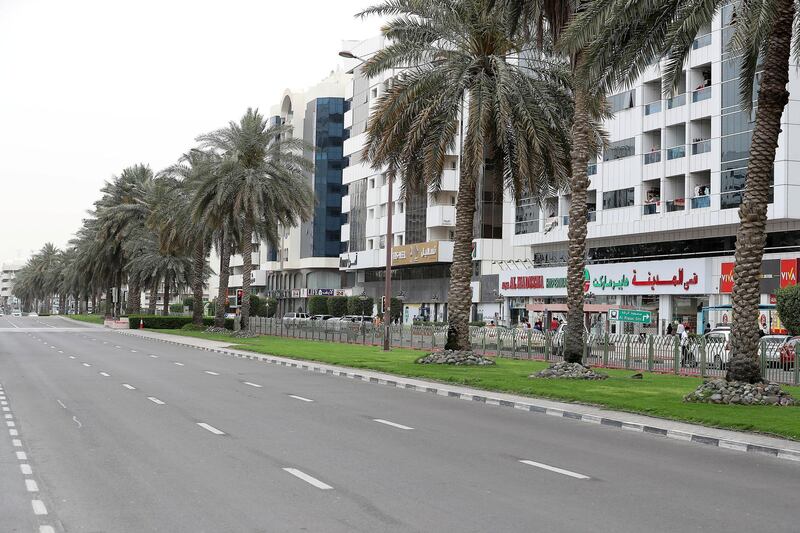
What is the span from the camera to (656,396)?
68.3 ft

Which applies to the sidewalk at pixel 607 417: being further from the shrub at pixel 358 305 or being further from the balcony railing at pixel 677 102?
the shrub at pixel 358 305

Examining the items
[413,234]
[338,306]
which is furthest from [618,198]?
[338,306]

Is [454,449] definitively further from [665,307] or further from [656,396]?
[665,307]

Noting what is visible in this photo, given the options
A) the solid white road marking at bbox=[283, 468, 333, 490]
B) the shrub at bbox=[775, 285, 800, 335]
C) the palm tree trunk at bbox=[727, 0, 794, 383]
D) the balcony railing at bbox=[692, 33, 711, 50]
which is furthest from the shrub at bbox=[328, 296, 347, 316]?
the solid white road marking at bbox=[283, 468, 333, 490]

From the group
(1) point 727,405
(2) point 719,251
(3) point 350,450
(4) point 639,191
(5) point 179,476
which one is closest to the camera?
(5) point 179,476

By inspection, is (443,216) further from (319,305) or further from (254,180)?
(254,180)

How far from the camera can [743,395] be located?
18.8 meters

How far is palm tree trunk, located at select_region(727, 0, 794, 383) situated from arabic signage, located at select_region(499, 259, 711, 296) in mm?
35116

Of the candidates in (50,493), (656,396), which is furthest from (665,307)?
(50,493)

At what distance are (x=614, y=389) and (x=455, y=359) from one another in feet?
29.4

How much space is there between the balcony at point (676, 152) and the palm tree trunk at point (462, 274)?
91.0 ft

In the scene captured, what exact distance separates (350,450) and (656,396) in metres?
10.7

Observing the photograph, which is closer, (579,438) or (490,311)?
(579,438)

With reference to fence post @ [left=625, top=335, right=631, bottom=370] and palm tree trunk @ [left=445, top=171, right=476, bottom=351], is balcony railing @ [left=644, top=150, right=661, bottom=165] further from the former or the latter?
palm tree trunk @ [left=445, top=171, right=476, bottom=351]
